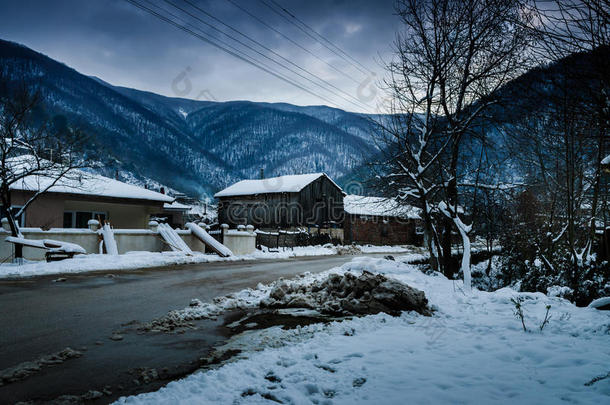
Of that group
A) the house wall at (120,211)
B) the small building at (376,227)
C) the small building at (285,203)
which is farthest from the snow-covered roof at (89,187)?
the small building at (376,227)

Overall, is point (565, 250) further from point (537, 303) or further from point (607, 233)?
point (537, 303)

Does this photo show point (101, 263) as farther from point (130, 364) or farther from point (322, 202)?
point (322, 202)

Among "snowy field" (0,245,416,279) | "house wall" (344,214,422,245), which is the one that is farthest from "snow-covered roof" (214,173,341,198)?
"snowy field" (0,245,416,279)

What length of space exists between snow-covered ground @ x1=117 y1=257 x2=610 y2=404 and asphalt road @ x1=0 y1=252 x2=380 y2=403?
66 cm

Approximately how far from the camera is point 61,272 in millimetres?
11023

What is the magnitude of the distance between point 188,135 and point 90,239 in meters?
104

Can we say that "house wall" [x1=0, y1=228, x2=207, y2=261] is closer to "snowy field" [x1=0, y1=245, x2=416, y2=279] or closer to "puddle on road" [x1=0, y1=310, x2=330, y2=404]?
"snowy field" [x1=0, y1=245, x2=416, y2=279]

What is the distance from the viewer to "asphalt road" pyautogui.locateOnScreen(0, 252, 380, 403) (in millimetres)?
3287

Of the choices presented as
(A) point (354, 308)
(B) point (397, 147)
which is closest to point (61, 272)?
(A) point (354, 308)

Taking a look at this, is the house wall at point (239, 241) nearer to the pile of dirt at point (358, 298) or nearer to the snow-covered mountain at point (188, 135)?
the pile of dirt at point (358, 298)

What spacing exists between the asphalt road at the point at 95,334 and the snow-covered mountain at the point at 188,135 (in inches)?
2962

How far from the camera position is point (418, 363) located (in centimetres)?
384

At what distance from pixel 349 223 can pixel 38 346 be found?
36.4 meters

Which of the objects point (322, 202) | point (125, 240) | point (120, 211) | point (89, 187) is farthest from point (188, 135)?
point (125, 240)
